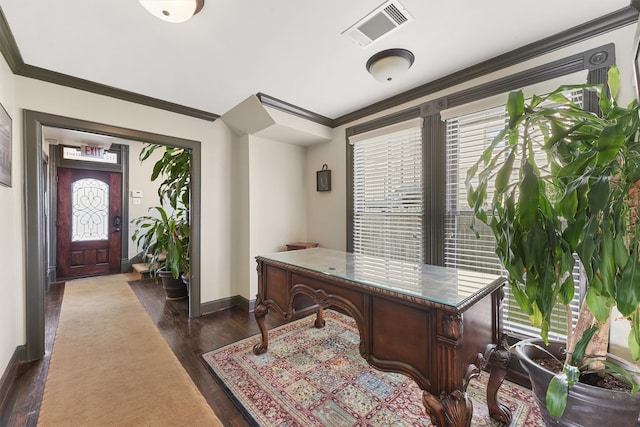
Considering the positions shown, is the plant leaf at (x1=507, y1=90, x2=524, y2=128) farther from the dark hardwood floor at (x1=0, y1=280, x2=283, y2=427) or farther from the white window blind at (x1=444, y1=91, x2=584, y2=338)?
the dark hardwood floor at (x1=0, y1=280, x2=283, y2=427)

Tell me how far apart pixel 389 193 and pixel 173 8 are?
94.0 inches

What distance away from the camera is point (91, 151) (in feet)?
16.9

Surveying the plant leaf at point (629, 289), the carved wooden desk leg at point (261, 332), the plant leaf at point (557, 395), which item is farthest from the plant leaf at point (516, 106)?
the carved wooden desk leg at point (261, 332)

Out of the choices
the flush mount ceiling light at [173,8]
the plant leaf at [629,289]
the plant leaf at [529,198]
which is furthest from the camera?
the flush mount ceiling light at [173,8]

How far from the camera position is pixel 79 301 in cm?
367

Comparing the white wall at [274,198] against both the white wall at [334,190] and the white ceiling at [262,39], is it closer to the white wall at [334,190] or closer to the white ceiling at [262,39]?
the white wall at [334,190]

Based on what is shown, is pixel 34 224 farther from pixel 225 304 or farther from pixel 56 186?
pixel 56 186

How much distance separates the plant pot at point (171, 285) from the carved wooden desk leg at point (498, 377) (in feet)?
12.5

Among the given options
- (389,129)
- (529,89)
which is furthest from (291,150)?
(529,89)

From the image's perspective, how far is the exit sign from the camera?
5086 mm

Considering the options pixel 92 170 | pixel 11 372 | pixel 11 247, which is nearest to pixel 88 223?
pixel 92 170

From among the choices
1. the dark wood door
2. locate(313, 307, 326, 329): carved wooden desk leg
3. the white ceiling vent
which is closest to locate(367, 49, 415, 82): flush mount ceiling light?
the white ceiling vent

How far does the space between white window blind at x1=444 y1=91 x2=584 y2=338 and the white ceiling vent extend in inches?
41.7

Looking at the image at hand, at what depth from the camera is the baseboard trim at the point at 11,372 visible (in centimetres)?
178
